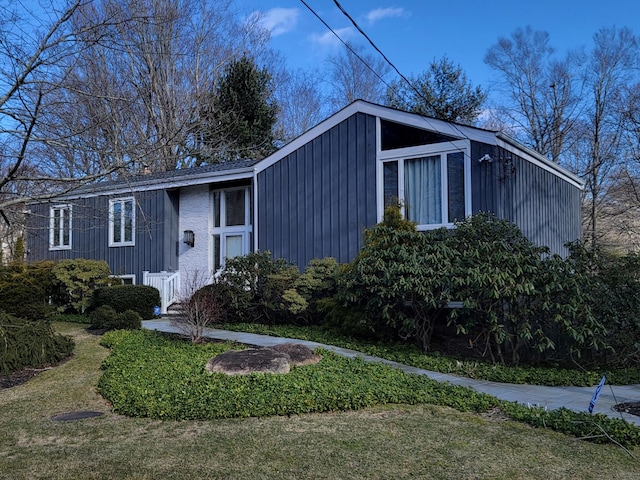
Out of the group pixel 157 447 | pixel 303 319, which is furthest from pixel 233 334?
pixel 157 447

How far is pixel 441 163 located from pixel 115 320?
24.2 ft

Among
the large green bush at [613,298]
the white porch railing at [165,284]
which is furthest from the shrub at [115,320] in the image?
the large green bush at [613,298]

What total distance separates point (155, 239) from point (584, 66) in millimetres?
22090

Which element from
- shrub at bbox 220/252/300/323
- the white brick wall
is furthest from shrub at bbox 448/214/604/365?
the white brick wall

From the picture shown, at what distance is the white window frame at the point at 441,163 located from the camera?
10.5 meters

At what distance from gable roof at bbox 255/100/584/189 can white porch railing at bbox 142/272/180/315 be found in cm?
375

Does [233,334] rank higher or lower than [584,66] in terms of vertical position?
lower

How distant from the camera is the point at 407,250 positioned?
880cm

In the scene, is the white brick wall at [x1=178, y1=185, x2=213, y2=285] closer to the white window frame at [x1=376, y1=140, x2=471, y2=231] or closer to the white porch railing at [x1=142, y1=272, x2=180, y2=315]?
the white porch railing at [x1=142, y1=272, x2=180, y2=315]

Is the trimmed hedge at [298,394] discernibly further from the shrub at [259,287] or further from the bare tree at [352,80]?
the bare tree at [352,80]

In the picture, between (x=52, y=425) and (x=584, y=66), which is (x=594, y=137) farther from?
(x=52, y=425)

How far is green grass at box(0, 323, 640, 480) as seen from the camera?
3.89 metres

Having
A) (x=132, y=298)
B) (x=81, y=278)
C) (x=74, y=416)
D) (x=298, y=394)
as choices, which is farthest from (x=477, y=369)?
(x=81, y=278)

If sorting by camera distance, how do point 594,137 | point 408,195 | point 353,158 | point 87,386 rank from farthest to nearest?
point 594,137 < point 353,158 < point 408,195 < point 87,386
